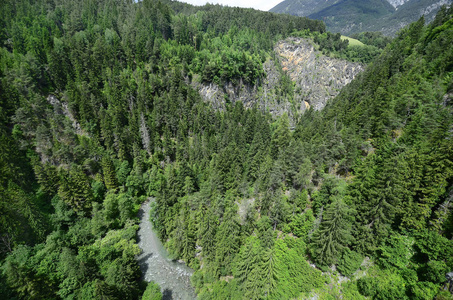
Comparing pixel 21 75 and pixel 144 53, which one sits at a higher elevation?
pixel 144 53

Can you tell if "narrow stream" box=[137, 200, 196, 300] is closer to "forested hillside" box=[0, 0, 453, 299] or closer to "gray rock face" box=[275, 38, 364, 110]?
"forested hillside" box=[0, 0, 453, 299]

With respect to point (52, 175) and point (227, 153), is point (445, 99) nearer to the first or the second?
point (227, 153)

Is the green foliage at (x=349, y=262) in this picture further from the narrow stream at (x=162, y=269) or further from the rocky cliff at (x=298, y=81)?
the rocky cliff at (x=298, y=81)

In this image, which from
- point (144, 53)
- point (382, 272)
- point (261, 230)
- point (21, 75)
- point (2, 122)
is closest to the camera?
point (382, 272)

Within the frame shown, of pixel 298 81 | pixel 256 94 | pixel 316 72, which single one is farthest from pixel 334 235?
pixel 316 72

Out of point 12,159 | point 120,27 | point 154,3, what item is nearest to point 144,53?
point 120,27

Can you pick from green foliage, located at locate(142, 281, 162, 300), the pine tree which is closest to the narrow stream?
green foliage, located at locate(142, 281, 162, 300)
